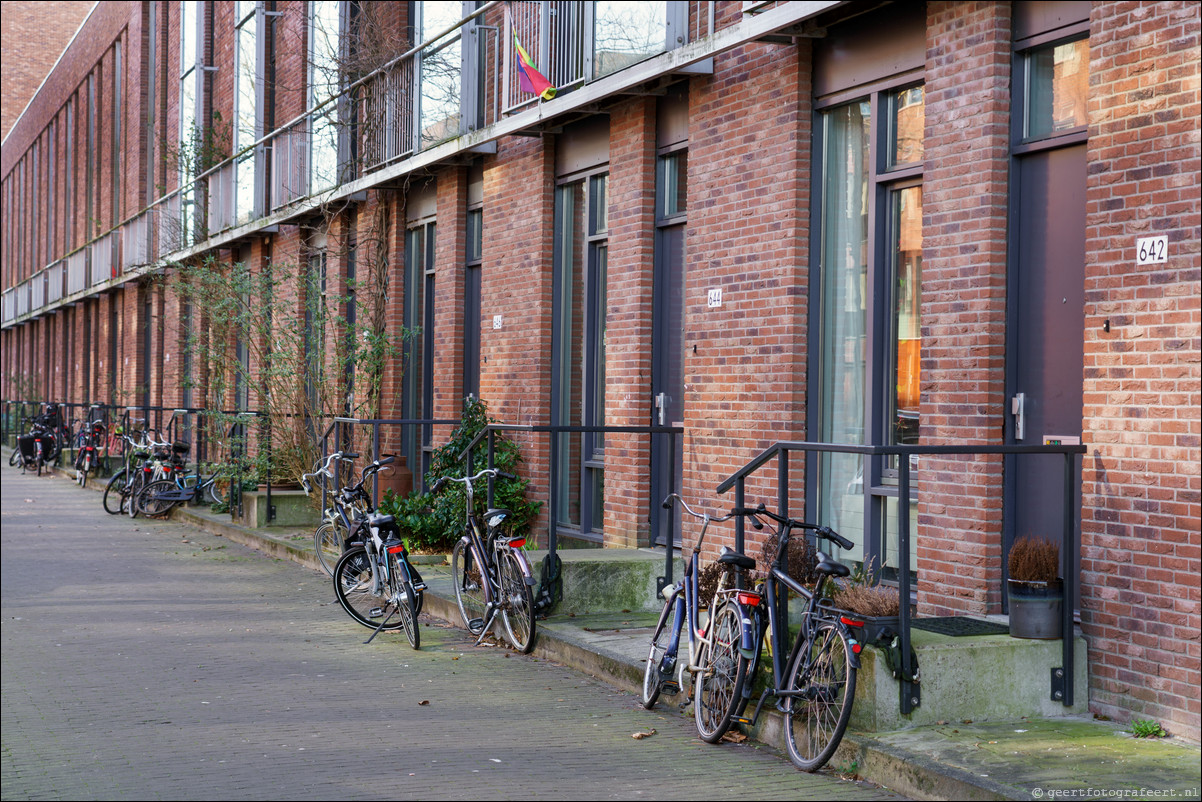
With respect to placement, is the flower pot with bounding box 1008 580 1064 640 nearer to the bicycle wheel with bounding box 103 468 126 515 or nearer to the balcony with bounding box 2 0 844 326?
the balcony with bounding box 2 0 844 326

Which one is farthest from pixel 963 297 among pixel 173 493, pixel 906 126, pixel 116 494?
pixel 116 494

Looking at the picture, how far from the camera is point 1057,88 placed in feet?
23.1

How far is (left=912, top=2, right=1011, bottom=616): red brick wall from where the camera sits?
7133mm

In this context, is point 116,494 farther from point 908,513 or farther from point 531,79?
point 908,513

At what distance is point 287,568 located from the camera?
13.2 metres

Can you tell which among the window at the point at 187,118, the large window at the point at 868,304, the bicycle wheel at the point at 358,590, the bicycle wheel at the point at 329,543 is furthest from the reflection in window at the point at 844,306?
the window at the point at 187,118

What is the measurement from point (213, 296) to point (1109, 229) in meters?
13.6

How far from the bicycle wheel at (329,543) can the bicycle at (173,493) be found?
6271 mm

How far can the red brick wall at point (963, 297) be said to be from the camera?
7.13m

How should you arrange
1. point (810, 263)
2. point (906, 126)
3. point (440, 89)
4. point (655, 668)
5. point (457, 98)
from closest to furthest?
point (655, 668), point (906, 126), point (810, 263), point (457, 98), point (440, 89)

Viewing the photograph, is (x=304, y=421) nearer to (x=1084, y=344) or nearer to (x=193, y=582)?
(x=193, y=582)

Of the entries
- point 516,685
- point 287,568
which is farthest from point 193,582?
point 516,685

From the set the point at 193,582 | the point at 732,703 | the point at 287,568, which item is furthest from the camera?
the point at 287,568

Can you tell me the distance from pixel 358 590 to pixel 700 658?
3.85 meters
